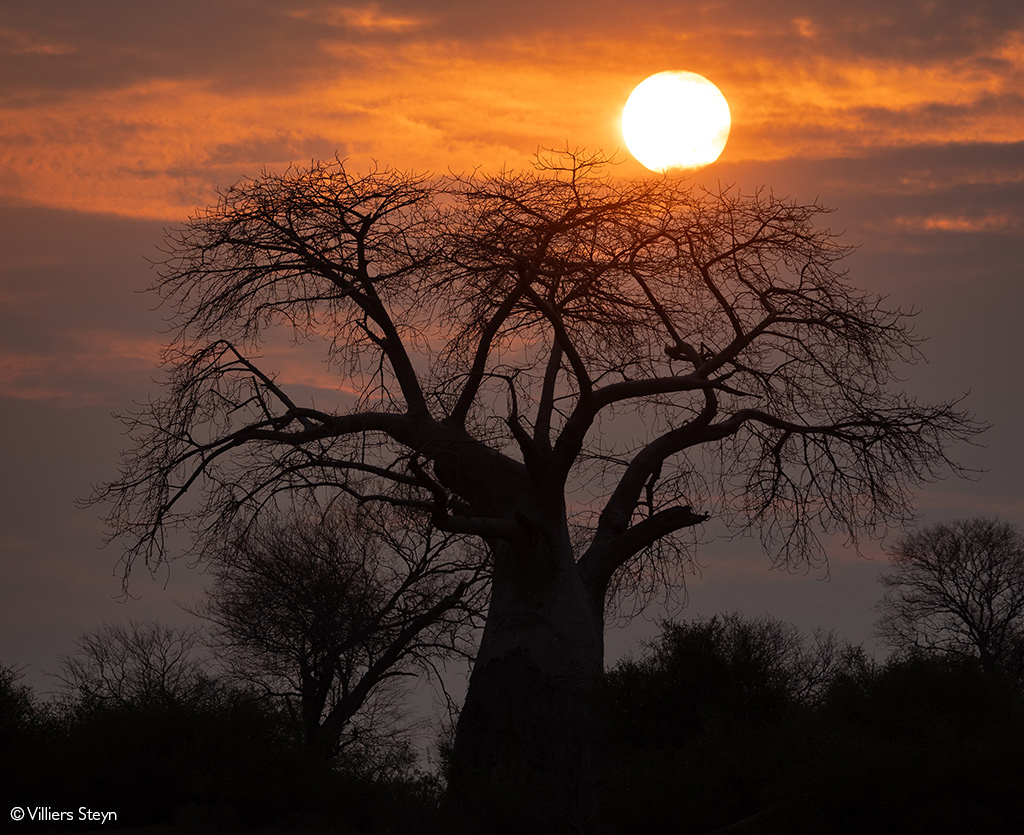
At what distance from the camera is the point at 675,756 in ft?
33.0

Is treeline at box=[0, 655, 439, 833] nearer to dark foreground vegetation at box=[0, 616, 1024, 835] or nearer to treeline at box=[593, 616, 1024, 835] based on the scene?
dark foreground vegetation at box=[0, 616, 1024, 835]

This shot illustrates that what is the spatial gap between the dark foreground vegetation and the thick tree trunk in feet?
0.87

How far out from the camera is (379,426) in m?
13.2

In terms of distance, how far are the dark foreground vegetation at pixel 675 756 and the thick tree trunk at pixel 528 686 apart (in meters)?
0.26

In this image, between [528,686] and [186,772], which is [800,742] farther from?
[186,772]

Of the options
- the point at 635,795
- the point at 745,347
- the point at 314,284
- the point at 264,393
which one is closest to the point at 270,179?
the point at 314,284

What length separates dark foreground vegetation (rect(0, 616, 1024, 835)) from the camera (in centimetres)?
827

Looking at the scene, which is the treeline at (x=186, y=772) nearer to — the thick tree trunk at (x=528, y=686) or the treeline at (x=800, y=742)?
the thick tree trunk at (x=528, y=686)

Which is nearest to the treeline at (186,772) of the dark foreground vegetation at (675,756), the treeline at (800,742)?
the dark foreground vegetation at (675,756)

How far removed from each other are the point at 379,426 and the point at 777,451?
5.62 m

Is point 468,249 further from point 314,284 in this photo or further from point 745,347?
point 745,347

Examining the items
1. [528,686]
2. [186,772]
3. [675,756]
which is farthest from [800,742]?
[186,772]

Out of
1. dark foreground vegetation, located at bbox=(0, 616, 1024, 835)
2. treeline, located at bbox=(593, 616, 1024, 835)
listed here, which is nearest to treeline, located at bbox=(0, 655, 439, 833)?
dark foreground vegetation, located at bbox=(0, 616, 1024, 835)

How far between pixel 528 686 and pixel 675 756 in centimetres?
241
